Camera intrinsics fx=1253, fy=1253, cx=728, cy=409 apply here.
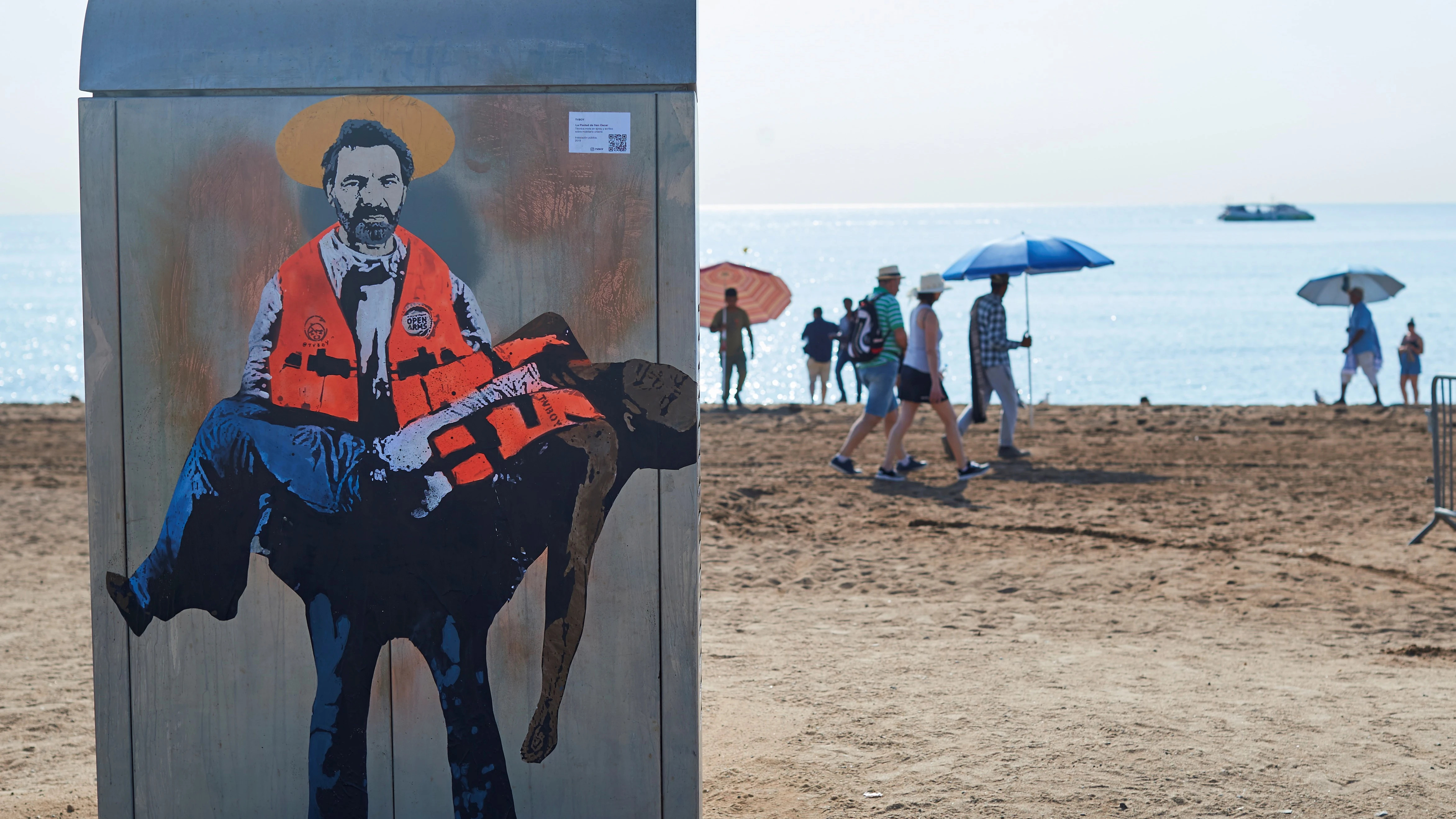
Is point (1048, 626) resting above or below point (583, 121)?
below

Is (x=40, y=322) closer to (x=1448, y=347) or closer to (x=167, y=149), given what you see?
(x=1448, y=347)

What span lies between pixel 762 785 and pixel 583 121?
2492 millimetres

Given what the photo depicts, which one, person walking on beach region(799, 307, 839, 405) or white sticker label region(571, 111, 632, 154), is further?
person walking on beach region(799, 307, 839, 405)

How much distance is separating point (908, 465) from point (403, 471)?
8399mm

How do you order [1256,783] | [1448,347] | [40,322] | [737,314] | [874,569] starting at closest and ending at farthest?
[1256,783]
[874,569]
[737,314]
[1448,347]
[40,322]

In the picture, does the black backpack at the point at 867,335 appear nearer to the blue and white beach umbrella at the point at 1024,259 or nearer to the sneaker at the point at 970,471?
the sneaker at the point at 970,471

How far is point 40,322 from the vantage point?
67.3 metres

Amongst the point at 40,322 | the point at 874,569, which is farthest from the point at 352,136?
the point at 40,322

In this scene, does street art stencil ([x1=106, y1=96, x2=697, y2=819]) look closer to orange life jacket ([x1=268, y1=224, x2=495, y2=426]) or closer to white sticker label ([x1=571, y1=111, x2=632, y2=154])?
orange life jacket ([x1=268, y1=224, x2=495, y2=426])

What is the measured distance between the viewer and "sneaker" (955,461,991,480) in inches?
433

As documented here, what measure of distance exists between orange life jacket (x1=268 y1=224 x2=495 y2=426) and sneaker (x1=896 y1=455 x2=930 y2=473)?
27.2 feet

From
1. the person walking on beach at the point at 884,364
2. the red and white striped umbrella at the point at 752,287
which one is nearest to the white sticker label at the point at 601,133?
the person walking on beach at the point at 884,364

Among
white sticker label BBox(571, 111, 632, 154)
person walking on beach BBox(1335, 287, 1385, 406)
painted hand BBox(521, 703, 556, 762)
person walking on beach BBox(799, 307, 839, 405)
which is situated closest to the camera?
white sticker label BBox(571, 111, 632, 154)

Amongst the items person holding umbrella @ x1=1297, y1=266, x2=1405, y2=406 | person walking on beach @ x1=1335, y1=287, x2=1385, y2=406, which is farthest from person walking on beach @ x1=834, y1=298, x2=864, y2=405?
person walking on beach @ x1=1335, y1=287, x2=1385, y2=406
